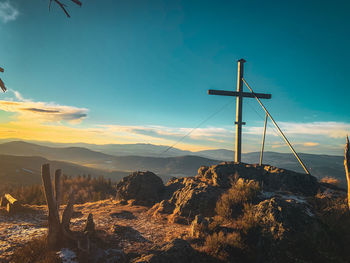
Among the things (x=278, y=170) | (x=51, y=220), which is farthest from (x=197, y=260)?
(x=278, y=170)

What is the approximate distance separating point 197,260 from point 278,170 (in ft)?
25.7

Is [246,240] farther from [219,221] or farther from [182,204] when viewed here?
[182,204]

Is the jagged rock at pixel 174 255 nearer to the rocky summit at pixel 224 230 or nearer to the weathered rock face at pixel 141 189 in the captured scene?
the rocky summit at pixel 224 230

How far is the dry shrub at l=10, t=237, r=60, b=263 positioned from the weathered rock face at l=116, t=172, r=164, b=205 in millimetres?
6485

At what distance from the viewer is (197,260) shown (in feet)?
17.0

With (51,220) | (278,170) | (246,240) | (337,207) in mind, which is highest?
(278,170)

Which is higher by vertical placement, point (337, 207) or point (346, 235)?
point (337, 207)

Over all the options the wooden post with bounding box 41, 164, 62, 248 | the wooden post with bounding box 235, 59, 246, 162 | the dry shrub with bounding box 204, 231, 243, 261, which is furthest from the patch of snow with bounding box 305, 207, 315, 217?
the wooden post with bounding box 41, 164, 62, 248

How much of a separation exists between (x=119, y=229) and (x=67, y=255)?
220 cm

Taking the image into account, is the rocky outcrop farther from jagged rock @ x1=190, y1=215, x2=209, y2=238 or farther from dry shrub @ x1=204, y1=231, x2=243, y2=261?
dry shrub @ x1=204, y1=231, x2=243, y2=261

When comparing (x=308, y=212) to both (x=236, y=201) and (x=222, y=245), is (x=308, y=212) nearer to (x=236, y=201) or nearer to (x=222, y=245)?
(x=236, y=201)

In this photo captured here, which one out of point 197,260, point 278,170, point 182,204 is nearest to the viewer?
point 197,260

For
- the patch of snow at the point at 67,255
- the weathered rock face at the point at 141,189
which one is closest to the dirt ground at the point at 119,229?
the patch of snow at the point at 67,255

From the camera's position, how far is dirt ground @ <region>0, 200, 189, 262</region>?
19.8 feet
